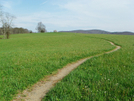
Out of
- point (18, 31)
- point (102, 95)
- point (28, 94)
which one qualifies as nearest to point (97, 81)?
point (102, 95)

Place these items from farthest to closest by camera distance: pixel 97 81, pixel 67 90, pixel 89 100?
pixel 97 81 < pixel 67 90 < pixel 89 100

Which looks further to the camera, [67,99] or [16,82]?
[16,82]

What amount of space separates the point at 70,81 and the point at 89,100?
1.50m

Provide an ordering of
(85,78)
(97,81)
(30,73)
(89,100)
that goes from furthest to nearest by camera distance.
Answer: (30,73) < (85,78) < (97,81) < (89,100)

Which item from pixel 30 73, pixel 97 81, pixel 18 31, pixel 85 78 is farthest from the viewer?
pixel 18 31

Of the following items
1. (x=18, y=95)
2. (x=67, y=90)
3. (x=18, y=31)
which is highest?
(x=18, y=31)

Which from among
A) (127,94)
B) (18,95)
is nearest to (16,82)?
(18,95)

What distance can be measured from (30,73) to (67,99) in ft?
10.6

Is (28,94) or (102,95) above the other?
(102,95)

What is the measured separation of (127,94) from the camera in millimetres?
3740

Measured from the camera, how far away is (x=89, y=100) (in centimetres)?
356

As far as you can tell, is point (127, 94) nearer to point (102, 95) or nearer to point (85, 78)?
point (102, 95)

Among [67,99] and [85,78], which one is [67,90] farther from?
[85,78]

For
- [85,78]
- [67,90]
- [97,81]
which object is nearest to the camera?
[67,90]
